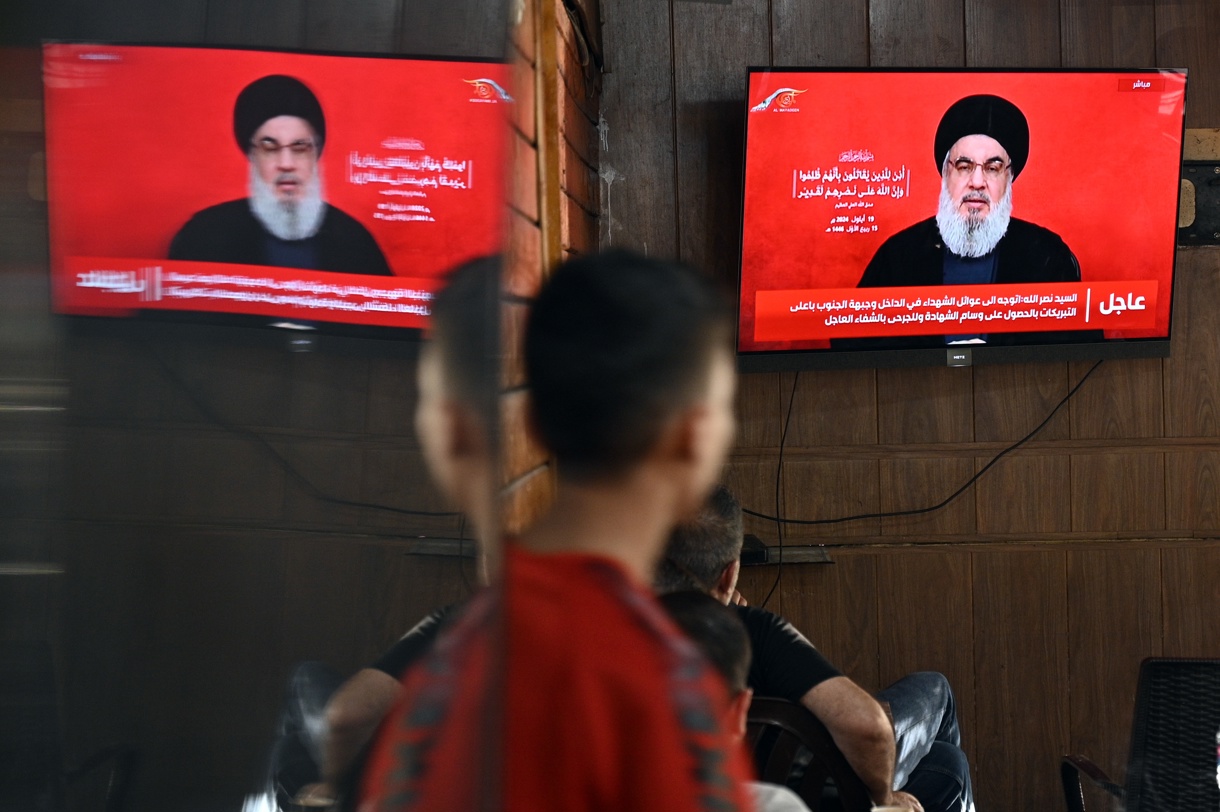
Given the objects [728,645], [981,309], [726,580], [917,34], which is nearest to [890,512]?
[981,309]

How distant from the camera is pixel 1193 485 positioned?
202 cm

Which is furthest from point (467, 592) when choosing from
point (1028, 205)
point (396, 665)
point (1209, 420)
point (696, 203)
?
point (1209, 420)

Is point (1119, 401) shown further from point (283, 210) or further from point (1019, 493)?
point (283, 210)

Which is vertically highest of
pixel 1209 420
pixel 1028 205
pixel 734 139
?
pixel 734 139

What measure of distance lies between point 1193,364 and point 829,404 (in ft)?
2.48

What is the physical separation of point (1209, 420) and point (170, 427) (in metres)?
2.32

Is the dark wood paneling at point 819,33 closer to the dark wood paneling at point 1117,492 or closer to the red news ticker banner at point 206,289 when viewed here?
the dark wood paneling at point 1117,492

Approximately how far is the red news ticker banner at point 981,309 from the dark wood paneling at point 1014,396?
4.1 inches

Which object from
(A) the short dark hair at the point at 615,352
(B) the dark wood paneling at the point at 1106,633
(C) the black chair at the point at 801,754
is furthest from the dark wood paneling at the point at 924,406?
(A) the short dark hair at the point at 615,352

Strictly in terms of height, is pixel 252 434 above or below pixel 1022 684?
above

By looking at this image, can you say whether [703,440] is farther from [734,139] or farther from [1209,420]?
[1209,420]

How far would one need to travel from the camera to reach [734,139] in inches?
77.4

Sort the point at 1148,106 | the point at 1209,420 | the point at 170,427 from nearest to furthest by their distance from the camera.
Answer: the point at 170,427 < the point at 1148,106 < the point at 1209,420

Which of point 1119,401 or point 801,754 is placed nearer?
point 801,754
